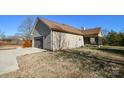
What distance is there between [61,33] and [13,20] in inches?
197

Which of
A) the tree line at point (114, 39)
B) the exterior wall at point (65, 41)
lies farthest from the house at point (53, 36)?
the tree line at point (114, 39)

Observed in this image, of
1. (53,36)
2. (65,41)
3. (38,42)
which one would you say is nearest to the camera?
(53,36)

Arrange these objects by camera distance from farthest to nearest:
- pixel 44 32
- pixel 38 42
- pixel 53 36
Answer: pixel 38 42 → pixel 44 32 → pixel 53 36

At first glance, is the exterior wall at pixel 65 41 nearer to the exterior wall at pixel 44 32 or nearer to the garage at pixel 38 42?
the exterior wall at pixel 44 32

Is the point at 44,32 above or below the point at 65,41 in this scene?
above

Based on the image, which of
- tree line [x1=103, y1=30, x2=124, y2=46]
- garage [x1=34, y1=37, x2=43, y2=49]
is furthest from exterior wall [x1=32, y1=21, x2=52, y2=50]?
tree line [x1=103, y1=30, x2=124, y2=46]

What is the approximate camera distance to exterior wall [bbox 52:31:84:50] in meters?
11.8

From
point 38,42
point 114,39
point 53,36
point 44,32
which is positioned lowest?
point 38,42

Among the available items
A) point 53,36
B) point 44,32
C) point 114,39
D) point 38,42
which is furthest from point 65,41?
point 114,39

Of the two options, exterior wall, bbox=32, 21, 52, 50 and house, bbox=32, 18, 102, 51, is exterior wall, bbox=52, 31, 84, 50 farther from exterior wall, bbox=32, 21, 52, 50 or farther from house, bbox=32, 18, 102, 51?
exterior wall, bbox=32, 21, 52, 50

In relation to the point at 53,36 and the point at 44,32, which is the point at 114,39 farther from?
the point at 44,32

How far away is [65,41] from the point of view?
13.0 metres
